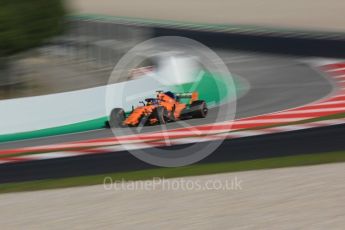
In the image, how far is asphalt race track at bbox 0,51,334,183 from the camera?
40.7ft

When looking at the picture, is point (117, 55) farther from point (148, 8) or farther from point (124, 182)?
point (148, 8)

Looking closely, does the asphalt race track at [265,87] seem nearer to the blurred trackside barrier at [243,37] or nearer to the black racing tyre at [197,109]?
the black racing tyre at [197,109]

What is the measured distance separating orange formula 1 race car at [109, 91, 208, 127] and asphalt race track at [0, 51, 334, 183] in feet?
0.91

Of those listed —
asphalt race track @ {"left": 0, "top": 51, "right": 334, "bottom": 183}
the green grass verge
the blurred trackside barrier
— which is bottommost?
the green grass verge

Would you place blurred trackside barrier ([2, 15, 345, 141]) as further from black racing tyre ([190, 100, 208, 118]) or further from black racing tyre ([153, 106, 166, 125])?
black racing tyre ([153, 106, 166, 125])

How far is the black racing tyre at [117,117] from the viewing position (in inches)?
623

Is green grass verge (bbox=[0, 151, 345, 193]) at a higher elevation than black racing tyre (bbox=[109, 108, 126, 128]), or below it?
below

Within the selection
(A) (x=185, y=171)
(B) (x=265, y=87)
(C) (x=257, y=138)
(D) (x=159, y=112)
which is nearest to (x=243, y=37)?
(B) (x=265, y=87)

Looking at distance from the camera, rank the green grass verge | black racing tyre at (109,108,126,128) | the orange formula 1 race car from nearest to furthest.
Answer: the green grass verge < the orange formula 1 race car < black racing tyre at (109,108,126,128)

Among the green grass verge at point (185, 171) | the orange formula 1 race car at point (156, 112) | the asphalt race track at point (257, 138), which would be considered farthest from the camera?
the orange formula 1 race car at point (156, 112)

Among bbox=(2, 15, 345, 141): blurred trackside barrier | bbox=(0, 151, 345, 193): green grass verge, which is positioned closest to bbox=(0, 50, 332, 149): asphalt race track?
bbox=(2, 15, 345, 141): blurred trackside barrier

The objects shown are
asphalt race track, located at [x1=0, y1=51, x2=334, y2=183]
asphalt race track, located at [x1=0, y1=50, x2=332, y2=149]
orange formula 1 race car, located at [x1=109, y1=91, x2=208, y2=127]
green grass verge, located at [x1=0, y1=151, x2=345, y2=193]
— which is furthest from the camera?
asphalt race track, located at [x1=0, y1=50, x2=332, y2=149]

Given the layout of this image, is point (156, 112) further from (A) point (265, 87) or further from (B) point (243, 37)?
(B) point (243, 37)

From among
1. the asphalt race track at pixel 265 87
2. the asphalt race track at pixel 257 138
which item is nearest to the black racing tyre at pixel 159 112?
the asphalt race track at pixel 265 87
